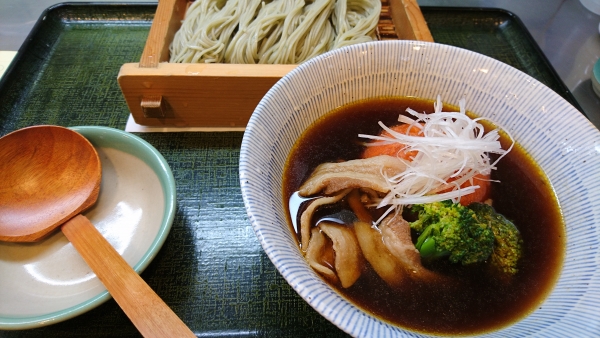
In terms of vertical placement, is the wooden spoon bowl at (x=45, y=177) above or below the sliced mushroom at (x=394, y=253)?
below

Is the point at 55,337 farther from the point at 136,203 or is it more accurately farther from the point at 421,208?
the point at 421,208

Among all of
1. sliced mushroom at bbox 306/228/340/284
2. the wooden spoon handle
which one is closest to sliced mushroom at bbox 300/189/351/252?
sliced mushroom at bbox 306/228/340/284

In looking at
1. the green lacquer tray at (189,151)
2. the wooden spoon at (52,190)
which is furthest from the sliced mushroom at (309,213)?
the wooden spoon at (52,190)

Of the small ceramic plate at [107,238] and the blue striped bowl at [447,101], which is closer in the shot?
the blue striped bowl at [447,101]

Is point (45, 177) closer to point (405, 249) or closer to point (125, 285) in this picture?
point (125, 285)

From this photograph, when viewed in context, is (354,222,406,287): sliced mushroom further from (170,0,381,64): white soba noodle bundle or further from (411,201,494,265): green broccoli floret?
(170,0,381,64): white soba noodle bundle

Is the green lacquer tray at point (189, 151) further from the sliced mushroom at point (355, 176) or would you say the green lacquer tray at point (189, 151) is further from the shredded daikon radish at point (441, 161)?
the shredded daikon radish at point (441, 161)
